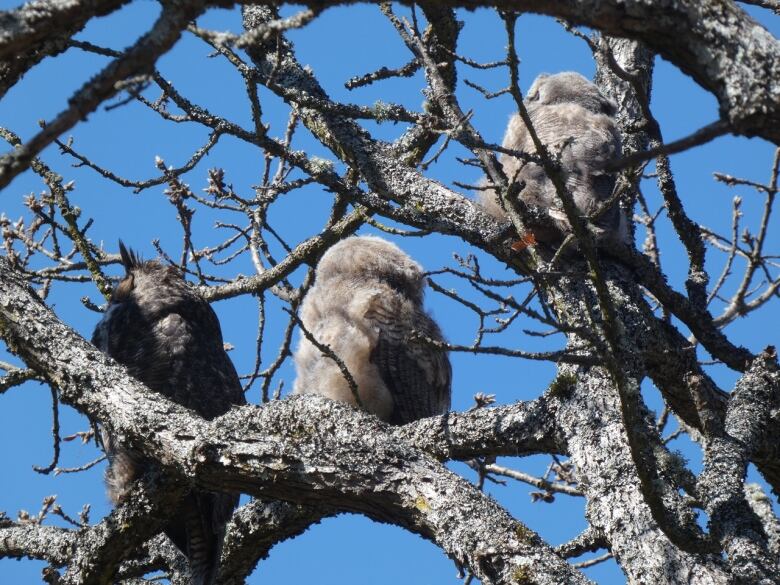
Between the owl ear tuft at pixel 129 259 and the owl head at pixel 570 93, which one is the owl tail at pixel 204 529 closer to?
the owl ear tuft at pixel 129 259

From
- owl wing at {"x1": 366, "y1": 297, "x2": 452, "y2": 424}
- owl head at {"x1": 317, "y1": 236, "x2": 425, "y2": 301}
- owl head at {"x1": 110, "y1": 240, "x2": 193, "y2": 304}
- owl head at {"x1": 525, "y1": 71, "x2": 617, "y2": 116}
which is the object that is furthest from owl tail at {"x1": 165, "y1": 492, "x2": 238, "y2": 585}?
owl head at {"x1": 525, "y1": 71, "x2": 617, "y2": 116}

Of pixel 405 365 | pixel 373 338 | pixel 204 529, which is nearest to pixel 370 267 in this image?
pixel 373 338

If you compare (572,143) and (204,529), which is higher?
(572,143)

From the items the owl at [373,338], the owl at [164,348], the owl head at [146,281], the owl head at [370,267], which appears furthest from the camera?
the owl head at [370,267]

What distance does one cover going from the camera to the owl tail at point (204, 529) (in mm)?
Result: 4359

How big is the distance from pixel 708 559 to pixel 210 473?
5.35 ft

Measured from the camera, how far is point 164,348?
5180 mm

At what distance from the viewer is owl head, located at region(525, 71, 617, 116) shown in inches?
252

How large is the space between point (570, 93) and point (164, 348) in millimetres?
3171

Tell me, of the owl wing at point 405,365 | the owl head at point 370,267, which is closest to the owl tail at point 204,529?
the owl wing at point 405,365

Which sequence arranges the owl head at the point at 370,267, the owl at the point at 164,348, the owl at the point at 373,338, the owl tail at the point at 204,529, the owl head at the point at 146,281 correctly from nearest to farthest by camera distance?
the owl tail at the point at 204,529 < the owl at the point at 164,348 < the owl head at the point at 146,281 < the owl at the point at 373,338 < the owl head at the point at 370,267

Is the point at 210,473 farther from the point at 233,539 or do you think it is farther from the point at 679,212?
the point at 679,212

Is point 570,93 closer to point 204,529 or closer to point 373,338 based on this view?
point 373,338

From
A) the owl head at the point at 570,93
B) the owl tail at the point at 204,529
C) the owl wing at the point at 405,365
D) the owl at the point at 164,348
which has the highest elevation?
the owl head at the point at 570,93
